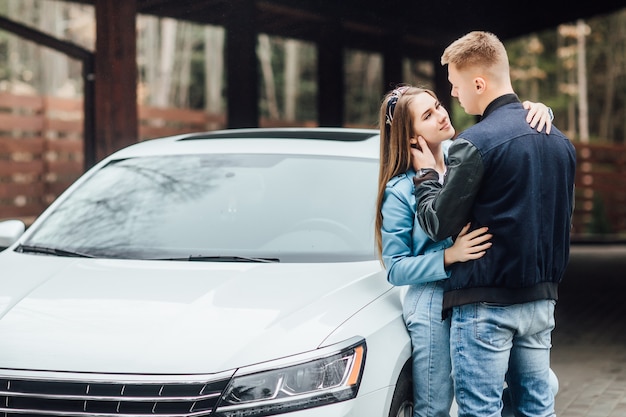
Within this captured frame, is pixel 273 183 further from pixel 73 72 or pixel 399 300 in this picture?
pixel 73 72

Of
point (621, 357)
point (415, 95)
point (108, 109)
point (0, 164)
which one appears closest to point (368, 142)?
point (415, 95)

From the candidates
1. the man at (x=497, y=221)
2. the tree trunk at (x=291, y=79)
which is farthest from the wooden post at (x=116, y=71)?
the tree trunk at (x=291, y=79)

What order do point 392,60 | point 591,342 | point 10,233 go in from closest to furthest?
point 10,233 < point 591,342 < point 392,60

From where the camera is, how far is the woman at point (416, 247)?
139 inches

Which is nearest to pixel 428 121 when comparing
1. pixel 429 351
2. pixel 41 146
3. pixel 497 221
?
pixel 497 221

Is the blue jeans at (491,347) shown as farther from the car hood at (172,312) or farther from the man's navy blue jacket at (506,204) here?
the car hood at (172,312)

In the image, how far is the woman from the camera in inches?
139

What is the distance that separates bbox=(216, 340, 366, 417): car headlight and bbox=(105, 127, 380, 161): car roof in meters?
1.63

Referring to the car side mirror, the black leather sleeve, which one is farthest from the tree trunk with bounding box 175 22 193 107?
the black leather sleeve

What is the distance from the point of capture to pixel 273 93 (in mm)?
48469

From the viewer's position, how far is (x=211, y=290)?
3592 mm

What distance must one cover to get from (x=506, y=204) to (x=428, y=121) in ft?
1.66

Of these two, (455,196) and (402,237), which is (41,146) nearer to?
(402,237)

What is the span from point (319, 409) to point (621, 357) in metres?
5.18
